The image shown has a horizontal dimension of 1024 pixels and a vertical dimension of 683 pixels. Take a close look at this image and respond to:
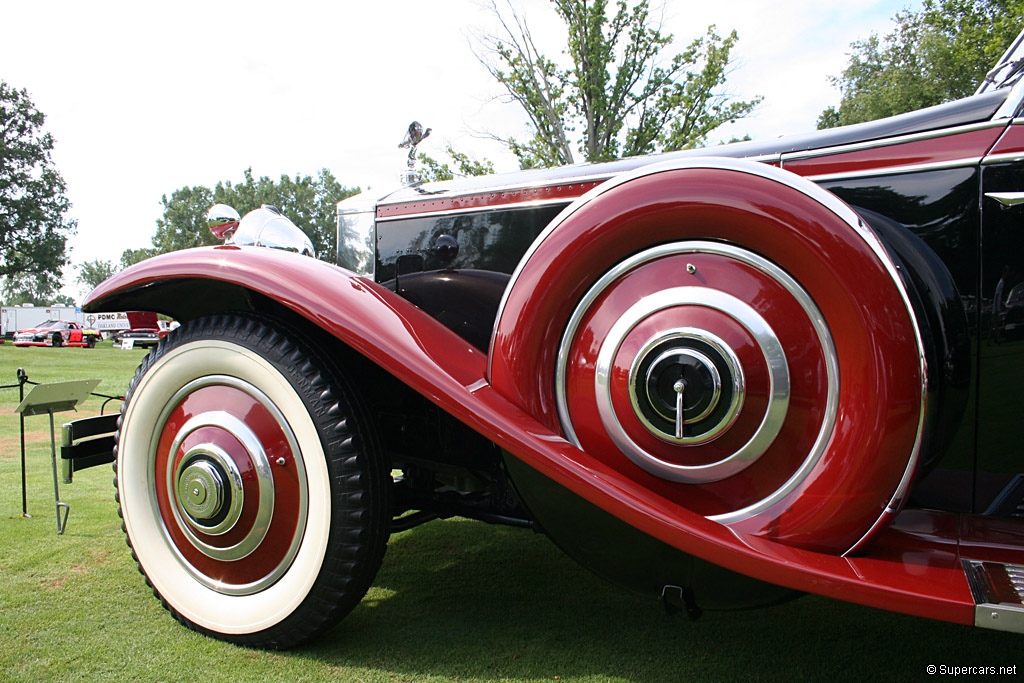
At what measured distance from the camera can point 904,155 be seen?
5.71 ft

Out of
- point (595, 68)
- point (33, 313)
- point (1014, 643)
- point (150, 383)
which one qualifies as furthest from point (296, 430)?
point (33, 313)

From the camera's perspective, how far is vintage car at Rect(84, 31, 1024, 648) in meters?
1.45

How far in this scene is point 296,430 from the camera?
1931 millimetres

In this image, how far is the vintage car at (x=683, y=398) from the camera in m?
1.45

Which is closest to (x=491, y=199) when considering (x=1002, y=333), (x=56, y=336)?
(x=1002, y=333)

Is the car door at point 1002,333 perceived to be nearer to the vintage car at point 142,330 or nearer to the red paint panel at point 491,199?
the red paint panel at point 491,199

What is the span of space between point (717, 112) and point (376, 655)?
556 inches

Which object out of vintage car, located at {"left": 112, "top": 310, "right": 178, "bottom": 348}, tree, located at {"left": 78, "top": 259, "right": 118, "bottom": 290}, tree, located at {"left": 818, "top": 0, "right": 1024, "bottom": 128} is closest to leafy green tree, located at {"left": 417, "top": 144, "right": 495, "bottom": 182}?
tree, located at {"left": 818, "top": 0, "right": 1024, "bottom": 128}

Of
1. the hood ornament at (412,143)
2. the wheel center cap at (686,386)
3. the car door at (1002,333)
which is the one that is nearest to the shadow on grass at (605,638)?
the car door at (1002,333)

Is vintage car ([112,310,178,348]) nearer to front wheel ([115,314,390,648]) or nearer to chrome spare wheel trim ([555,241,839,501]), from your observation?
front wheel ([115,314,390,648])

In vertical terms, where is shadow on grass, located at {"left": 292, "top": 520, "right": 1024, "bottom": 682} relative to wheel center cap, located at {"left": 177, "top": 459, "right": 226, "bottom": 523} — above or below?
below

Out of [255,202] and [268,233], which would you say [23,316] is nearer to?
[255,202]

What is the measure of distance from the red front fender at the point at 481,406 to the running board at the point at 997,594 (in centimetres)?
2

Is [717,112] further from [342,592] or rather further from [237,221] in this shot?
[342,592]
